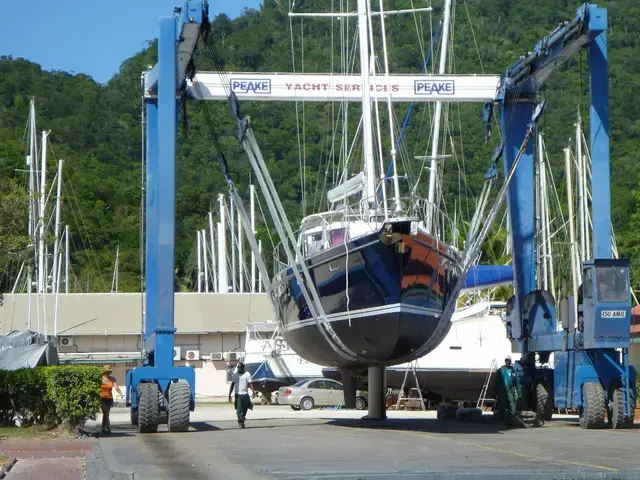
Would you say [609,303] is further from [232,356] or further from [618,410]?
[232,356]

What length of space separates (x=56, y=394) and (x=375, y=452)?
23.0ft

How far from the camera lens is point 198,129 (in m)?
84.2

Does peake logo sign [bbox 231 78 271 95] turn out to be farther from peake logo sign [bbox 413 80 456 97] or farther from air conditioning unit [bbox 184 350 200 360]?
air conditioning unit [bbox 184 350 200 360]

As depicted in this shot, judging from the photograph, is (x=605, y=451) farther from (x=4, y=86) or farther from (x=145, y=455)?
(x=4, y=86)

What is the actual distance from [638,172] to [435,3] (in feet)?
126

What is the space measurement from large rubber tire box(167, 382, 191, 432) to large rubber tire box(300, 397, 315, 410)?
15.8 meters

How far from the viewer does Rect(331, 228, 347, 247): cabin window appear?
22.4 meters

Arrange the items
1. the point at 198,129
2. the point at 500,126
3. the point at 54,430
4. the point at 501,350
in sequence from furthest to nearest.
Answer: the point at 198,129, the point at 501,350, the point at 500,126, the point at 54,430

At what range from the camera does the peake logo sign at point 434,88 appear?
85.5 ft

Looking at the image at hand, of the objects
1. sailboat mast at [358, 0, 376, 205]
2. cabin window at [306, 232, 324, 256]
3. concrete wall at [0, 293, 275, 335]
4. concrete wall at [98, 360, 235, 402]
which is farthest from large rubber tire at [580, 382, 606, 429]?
concrete wall at [0, 293, 275, 335]

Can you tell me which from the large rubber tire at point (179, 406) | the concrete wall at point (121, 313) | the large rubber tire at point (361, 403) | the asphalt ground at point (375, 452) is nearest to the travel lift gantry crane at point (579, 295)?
the asphalt ground at point (375, 452)

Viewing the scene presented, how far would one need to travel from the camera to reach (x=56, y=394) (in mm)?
19578

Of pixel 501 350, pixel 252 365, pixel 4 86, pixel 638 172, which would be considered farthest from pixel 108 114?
pixel 501 350

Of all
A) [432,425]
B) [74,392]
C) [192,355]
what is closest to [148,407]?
[74,392]
